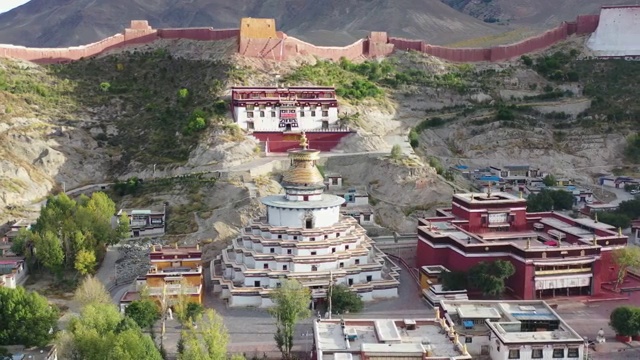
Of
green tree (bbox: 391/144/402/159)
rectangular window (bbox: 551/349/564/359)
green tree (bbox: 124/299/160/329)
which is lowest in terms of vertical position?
rectangular window (bbox: 551/349/564/359)

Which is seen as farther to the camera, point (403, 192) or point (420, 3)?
point (420, 3)

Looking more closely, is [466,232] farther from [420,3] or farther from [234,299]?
[420,3]

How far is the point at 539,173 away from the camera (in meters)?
55.6

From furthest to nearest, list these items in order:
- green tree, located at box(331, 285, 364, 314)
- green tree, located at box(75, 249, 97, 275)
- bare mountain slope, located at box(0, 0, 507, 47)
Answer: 1. bare mountain slope, located at box(0, 0, 507, 47)
2. green tree, located at box(75, 249, 97, 275)
3. green tree, located at box(331, 285, 364, 314)

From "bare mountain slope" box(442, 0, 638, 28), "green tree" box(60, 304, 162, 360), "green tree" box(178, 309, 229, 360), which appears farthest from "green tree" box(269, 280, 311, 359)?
"bare mountain slope" box(442, 0, 638, 28)

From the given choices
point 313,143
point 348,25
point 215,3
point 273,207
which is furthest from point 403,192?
point 215,3

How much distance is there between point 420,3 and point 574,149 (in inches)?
3042

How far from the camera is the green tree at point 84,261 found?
3734 centimetres

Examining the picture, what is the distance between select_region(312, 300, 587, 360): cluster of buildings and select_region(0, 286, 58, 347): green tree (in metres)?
10.3

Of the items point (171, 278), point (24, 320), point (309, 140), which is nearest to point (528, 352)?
point (171, 278)

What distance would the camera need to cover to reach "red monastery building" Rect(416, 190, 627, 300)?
113 ft

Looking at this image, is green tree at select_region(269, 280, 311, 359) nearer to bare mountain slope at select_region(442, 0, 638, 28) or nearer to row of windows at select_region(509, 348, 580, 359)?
row of windows at select_region(509, 348, 580, 359)

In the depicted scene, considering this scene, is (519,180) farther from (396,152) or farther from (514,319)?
(514,319)

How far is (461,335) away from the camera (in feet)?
90.9
